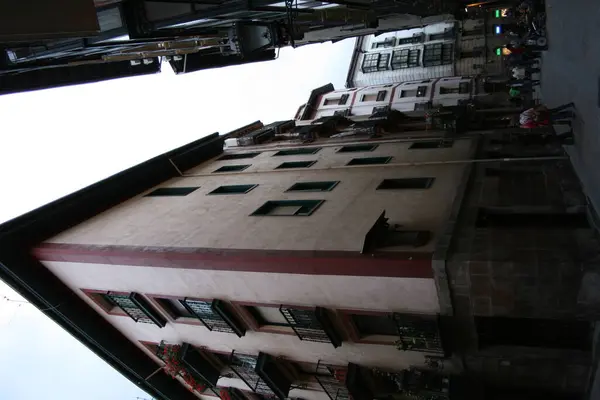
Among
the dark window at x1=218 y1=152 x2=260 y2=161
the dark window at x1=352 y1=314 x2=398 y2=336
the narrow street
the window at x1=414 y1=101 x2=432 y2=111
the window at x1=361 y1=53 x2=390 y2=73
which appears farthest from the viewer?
the window at x1=361 y1=53 x2=390 y2=73

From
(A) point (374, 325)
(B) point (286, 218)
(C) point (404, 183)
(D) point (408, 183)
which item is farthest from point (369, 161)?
(A) point (374, 325)

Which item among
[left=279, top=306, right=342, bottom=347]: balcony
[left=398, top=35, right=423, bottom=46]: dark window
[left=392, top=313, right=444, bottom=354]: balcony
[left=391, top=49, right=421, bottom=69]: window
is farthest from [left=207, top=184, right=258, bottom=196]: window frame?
[left=398, top=35, right=423, bottom=46]: dark window

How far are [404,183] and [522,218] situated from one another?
171 inches

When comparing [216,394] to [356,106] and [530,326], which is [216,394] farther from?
[356,106]

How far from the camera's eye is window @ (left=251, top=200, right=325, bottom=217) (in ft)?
51.5

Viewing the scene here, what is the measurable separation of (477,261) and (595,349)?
14.2 ft

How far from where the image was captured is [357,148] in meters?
24.8

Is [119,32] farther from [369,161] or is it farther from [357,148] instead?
[357,148]

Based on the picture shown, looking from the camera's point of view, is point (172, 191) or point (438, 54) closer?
point (172, 191)

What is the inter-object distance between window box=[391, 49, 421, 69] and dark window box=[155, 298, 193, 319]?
45.1 m

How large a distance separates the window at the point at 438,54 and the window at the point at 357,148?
108 ft

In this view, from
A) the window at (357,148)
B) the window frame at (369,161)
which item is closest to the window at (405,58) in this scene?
the window at (357,148)

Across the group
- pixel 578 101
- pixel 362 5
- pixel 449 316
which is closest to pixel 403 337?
pixel 449 316

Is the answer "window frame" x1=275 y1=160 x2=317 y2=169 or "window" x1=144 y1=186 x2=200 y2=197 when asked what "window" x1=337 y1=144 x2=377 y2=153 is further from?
"window" x1=144 y1=186 x2=200 y2=197
